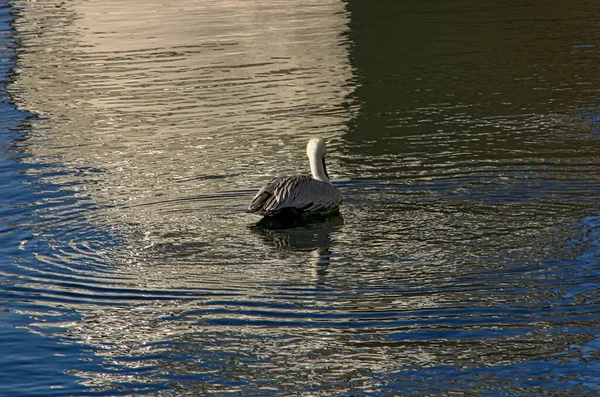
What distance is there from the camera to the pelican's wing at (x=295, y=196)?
1362cm

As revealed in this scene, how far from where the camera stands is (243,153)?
56.3 ft

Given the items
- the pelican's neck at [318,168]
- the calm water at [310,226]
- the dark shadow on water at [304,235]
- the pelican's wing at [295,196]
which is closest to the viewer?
the calm water at [310,226]

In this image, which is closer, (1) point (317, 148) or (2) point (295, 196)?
(2) point (295, 196)

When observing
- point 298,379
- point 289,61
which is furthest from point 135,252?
point 289,61

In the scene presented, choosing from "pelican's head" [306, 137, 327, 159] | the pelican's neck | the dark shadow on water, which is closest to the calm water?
the dark shadow on water

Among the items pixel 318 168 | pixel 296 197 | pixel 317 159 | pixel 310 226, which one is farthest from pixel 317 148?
pixel 310 226

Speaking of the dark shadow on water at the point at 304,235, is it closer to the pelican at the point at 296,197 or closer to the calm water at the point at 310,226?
the calm water at the point at 310,226

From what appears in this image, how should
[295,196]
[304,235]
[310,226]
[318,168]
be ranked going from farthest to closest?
[318,168], [310,226], [295,196], [304,235]

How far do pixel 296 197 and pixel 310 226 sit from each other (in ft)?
1.41

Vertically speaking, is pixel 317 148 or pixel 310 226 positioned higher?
pixel 317 148

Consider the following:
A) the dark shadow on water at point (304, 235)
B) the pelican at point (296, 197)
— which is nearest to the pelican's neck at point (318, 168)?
the pelican at point (296, 197)

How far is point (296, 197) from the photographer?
13.7 m

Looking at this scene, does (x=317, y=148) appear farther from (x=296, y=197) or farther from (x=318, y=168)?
(x=296, y=197)

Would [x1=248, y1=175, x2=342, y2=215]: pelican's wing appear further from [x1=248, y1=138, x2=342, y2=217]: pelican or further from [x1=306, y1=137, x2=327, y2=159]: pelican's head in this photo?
[x1=306, y1=137, x2=327, y2=159]: pelican's head
